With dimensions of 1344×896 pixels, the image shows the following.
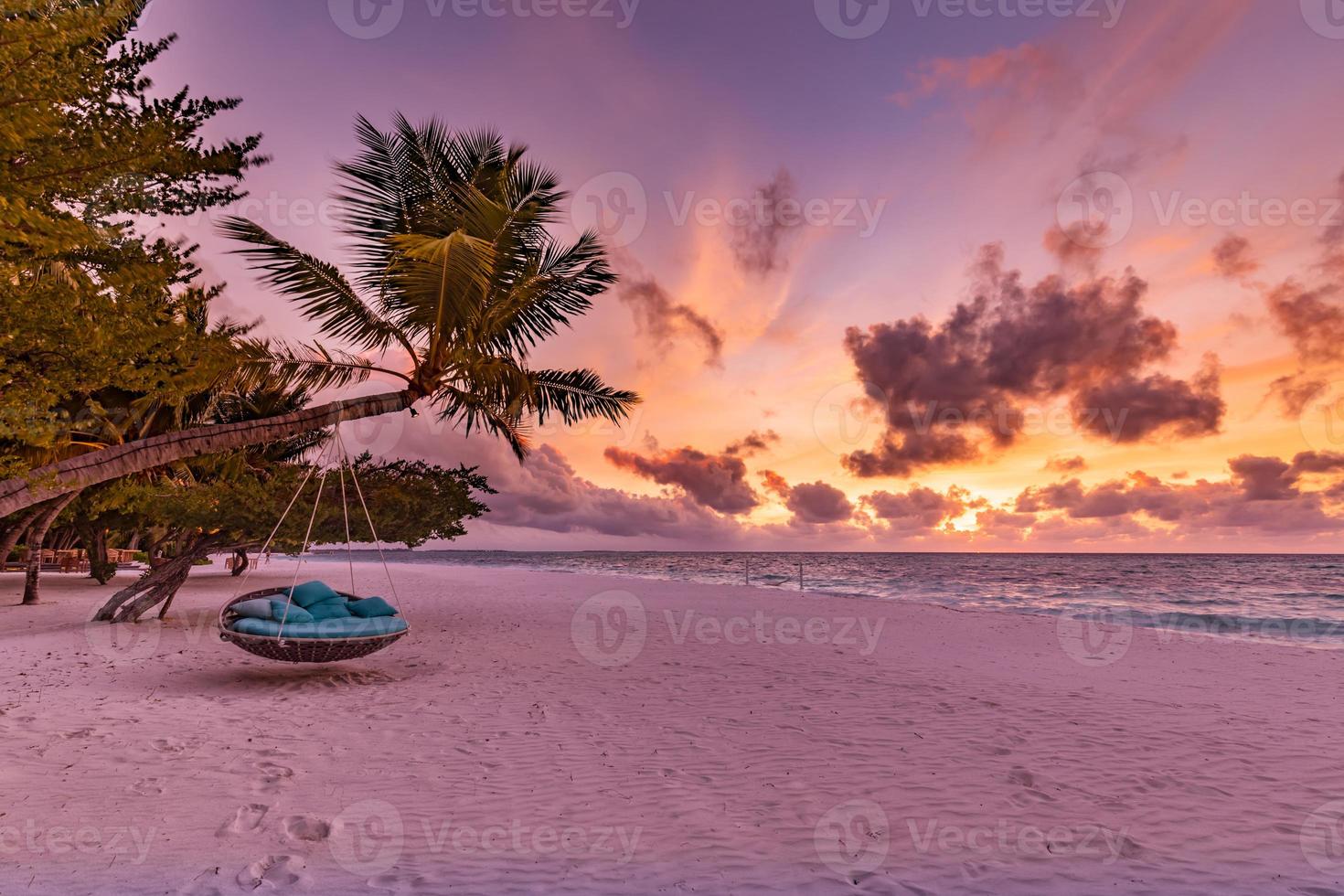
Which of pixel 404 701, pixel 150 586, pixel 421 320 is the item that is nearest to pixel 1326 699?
pixel 404 701

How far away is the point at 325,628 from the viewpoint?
282 inches

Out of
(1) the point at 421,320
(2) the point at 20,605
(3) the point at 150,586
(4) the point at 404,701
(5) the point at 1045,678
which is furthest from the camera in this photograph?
(2) the point at 20,605

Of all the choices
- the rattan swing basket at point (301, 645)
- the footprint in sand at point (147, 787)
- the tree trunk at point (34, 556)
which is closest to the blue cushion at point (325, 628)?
the rattan swing basket at point (301, 645)

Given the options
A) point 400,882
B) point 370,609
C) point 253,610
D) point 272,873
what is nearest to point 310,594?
point 370,609

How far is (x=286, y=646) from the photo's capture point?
695 cm

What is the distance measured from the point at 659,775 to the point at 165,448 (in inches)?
180

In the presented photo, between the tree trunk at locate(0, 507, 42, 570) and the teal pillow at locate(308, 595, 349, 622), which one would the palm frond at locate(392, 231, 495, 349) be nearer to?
the teal pillow at locate(308, 595, 349, 622)

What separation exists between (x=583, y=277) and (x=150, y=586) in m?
9.73

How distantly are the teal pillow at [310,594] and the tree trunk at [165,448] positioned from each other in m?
3.19

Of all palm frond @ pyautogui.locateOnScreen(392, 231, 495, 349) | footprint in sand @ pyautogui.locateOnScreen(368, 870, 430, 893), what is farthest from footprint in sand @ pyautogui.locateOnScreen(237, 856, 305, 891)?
palm frond @ pyautogui.locateOnScreen(392, 231, 495, 349)

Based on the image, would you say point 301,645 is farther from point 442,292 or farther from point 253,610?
point 442,292

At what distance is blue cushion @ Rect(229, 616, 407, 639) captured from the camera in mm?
6969

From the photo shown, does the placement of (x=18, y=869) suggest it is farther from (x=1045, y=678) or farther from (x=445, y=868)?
(x=1045, y=678)

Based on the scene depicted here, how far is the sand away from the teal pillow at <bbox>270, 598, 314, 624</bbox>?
75cm
